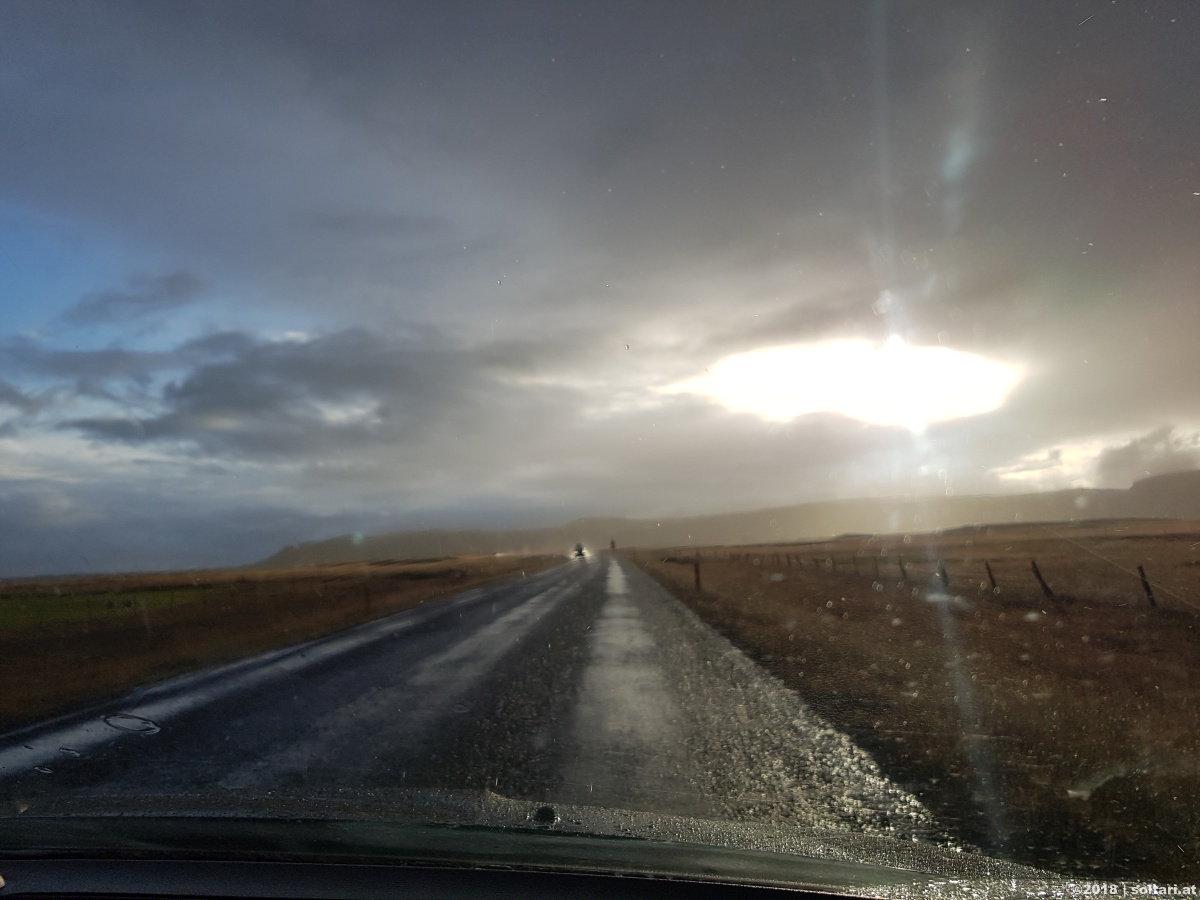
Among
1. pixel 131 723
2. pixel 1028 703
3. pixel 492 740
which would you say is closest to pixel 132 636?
pixel 131 723

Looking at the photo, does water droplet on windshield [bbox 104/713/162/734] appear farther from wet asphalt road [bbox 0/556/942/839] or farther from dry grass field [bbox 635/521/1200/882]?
dry grass field [bbox 635/521/1200/882]

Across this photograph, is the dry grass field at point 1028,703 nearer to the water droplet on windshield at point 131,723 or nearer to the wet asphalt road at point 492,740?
the wet asphalt road at point 492,740

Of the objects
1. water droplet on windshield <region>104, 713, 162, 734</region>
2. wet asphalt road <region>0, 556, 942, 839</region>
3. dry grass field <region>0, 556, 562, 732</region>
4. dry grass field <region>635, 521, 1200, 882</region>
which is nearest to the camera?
dry grass field <region>635, 521, 1200, 882</region>

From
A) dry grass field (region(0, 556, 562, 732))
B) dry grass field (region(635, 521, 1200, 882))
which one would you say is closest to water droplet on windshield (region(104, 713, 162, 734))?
dry grass field (region(0, 556, 562, 732))

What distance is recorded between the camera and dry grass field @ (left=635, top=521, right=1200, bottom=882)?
5984 millimetres

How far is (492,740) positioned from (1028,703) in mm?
7203

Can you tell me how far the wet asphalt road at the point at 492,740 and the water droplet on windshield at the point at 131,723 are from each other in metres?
0.04

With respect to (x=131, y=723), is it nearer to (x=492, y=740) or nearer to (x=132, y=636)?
(x=492, y=740)

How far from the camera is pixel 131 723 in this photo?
1065cm

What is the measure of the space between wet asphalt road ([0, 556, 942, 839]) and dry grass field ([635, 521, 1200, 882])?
686 millimetres

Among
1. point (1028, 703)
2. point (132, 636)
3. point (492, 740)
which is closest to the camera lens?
→ point (492, 740)

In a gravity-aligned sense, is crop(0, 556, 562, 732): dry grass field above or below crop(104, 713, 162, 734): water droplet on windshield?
below

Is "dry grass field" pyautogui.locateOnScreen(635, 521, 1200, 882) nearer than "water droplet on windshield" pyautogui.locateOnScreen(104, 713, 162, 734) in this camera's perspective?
Yes

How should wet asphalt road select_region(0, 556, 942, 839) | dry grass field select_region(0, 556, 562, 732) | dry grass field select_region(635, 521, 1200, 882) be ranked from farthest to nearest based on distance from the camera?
1. dry grass field select_region(0, 556, 562, 732)
2. wet asphalt road select_region(0, 556, 942, 839)
3. dry grass field select_region(635, 521, 1200, 882)
